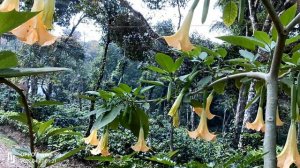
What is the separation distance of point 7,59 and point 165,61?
1.73ft

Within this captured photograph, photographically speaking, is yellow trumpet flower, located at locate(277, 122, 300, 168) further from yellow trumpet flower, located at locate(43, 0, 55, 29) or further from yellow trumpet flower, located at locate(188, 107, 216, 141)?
yellow trumpet flower, located at locate(43, 0, 55, 29)

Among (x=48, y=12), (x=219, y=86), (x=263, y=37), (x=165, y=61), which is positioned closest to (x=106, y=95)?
(x=165, y=61)

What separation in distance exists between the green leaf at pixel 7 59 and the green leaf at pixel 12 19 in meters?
0.02

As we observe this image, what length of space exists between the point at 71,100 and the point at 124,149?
8.28 m

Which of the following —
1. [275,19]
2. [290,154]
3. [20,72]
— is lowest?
[290,154]

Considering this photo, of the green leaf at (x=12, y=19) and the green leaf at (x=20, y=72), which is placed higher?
the green leaf at (x=12, y=19)

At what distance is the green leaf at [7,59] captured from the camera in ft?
0.92

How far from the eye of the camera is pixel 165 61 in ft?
2.59

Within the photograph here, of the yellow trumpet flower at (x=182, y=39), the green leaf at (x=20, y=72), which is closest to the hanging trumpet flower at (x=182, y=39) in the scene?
the yellow trumpet flower at (x=182, y=39)

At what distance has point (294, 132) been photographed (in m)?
0.61

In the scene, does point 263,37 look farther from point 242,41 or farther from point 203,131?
point 203,131

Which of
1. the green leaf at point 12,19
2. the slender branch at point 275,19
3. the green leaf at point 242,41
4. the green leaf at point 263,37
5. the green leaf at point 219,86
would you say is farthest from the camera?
the green leaf at point 219,86

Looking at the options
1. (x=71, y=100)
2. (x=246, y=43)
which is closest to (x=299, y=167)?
(x=246, y=43)

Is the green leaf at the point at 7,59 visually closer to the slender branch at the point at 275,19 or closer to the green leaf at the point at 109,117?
the slender branch at the point at 275,19
